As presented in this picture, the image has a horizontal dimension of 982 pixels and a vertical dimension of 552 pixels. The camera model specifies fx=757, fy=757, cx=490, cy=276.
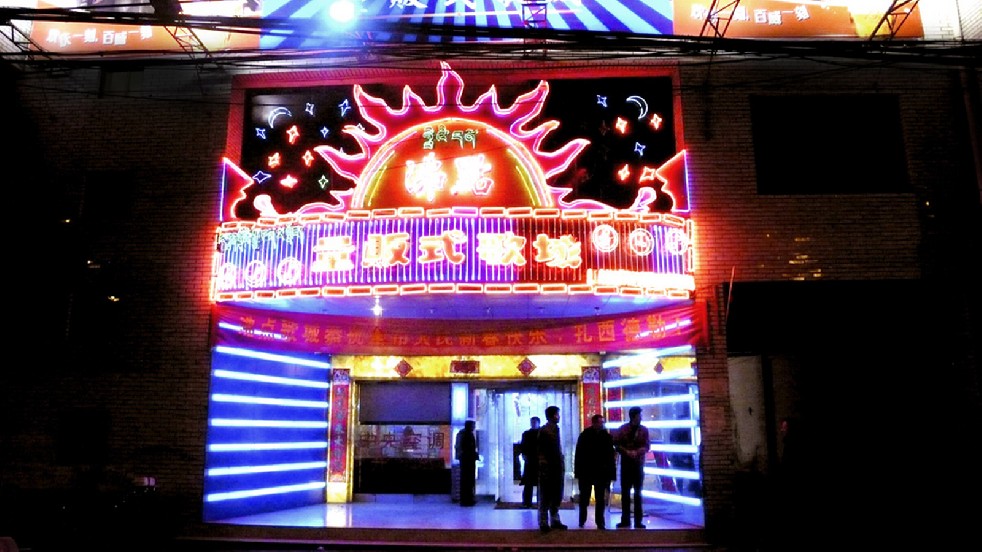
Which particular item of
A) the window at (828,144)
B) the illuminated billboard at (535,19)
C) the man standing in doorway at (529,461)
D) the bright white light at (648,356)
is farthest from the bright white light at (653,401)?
the illuminated billboard at (535,19)

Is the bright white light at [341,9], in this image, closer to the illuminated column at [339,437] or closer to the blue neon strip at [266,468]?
the illuminated column at [339,437]

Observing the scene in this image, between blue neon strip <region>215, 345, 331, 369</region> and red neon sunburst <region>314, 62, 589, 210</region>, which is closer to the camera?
red neon sunburst <region>314, 62, 589, 210</region>

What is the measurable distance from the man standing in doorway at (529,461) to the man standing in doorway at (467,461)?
1.17 meters

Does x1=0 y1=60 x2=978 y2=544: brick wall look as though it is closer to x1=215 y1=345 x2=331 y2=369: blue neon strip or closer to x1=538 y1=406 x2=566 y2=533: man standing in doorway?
x1=215 y1=345 x2=331 y2=369: blue neon strip

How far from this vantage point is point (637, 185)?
44.0 feet

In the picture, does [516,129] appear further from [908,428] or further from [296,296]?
[908,428]

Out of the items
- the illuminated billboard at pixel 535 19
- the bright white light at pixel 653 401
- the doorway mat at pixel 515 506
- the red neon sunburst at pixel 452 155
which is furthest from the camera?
the doorway mat at pixel 515 506

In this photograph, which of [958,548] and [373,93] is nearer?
Answer: [958,548]

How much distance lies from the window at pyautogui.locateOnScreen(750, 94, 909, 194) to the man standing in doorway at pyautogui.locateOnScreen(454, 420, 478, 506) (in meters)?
7.21

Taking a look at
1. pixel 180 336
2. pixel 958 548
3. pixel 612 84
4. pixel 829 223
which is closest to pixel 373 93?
pixel 612 84

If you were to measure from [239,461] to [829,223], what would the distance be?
1077cm

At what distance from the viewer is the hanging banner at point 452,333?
12.5 m

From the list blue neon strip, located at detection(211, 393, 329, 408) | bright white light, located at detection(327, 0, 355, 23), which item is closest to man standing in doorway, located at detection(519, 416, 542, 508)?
blue neon strip, located at detection(211, 393, 329, 408)

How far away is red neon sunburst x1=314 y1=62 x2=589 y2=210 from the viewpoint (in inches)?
496
